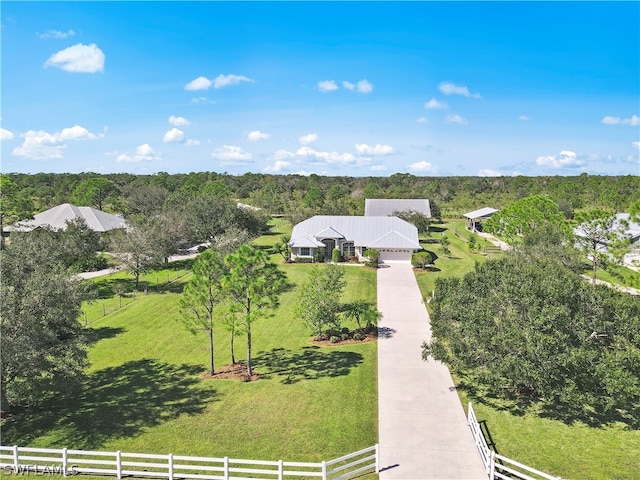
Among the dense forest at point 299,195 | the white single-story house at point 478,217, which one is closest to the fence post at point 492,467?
the dense forest at point 299,195

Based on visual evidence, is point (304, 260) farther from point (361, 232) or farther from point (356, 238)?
point (361, 232)

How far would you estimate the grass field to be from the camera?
49.4 ft

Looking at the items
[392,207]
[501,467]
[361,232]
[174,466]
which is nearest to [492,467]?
[501,467]

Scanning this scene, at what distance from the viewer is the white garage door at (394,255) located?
51656 mm

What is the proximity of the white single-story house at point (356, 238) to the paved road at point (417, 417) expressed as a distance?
21674mm

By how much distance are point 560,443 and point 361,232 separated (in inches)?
1555

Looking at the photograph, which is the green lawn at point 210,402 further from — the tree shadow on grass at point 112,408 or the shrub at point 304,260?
the shrub at point 304,260

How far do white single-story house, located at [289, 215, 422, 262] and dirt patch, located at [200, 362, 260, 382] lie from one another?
2837 centimetres

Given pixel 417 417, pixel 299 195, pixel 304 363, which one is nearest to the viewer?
Result: pixel 417 417

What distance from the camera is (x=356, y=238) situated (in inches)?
Answer: 2121

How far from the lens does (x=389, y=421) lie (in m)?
18.0

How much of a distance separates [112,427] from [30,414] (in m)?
4.16

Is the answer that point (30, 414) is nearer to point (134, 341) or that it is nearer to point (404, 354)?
point (134, 341)

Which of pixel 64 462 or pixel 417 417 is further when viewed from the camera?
pixel 417 417
